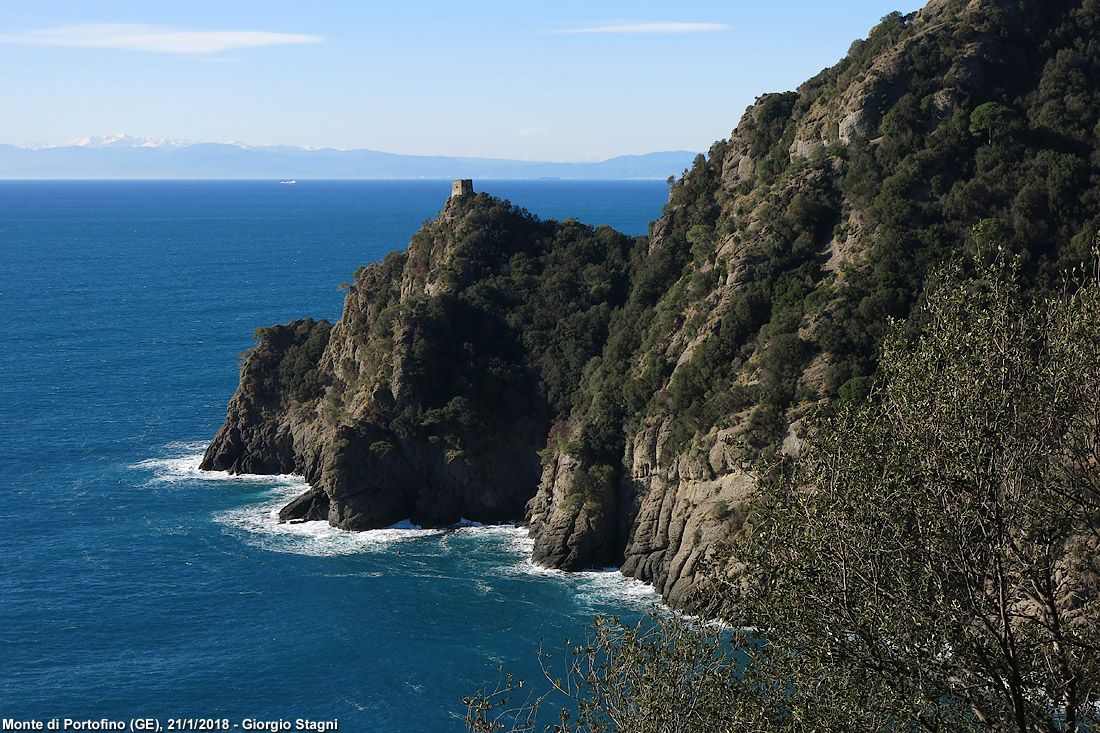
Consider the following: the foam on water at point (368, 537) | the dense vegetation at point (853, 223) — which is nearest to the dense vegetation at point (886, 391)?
the dense vegetation at point (853, 223)

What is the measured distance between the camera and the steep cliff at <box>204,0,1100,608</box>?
59375mm

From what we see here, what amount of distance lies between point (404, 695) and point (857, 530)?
33.1 meters

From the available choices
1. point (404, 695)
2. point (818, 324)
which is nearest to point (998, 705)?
point (404, 695)

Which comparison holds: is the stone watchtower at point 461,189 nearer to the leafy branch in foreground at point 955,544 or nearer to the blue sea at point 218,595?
the blue sea at point 218,595

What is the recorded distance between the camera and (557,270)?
84.5m

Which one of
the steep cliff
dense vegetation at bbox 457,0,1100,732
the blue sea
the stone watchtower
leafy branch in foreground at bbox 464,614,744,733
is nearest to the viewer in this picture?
→ dense vegetation at bbox 457,0,1100,732

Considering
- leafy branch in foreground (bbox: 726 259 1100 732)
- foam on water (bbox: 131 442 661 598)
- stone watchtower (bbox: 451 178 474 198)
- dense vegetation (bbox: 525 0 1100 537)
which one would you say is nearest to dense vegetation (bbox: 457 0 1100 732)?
leafy branch in foreground (bbox: 726 259 1100 732)

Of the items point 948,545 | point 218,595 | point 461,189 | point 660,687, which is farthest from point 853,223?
point 948,545

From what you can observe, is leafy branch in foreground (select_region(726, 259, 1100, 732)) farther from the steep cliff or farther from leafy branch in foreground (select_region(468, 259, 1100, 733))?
the steep cliff

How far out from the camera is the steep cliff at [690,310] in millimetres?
59375

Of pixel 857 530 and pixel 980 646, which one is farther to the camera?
pixel 857 530

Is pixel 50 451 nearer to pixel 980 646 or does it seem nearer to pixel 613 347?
pixel 613 347

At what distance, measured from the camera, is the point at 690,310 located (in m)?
68.2

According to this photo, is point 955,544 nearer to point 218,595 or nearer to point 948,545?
point 948,545
